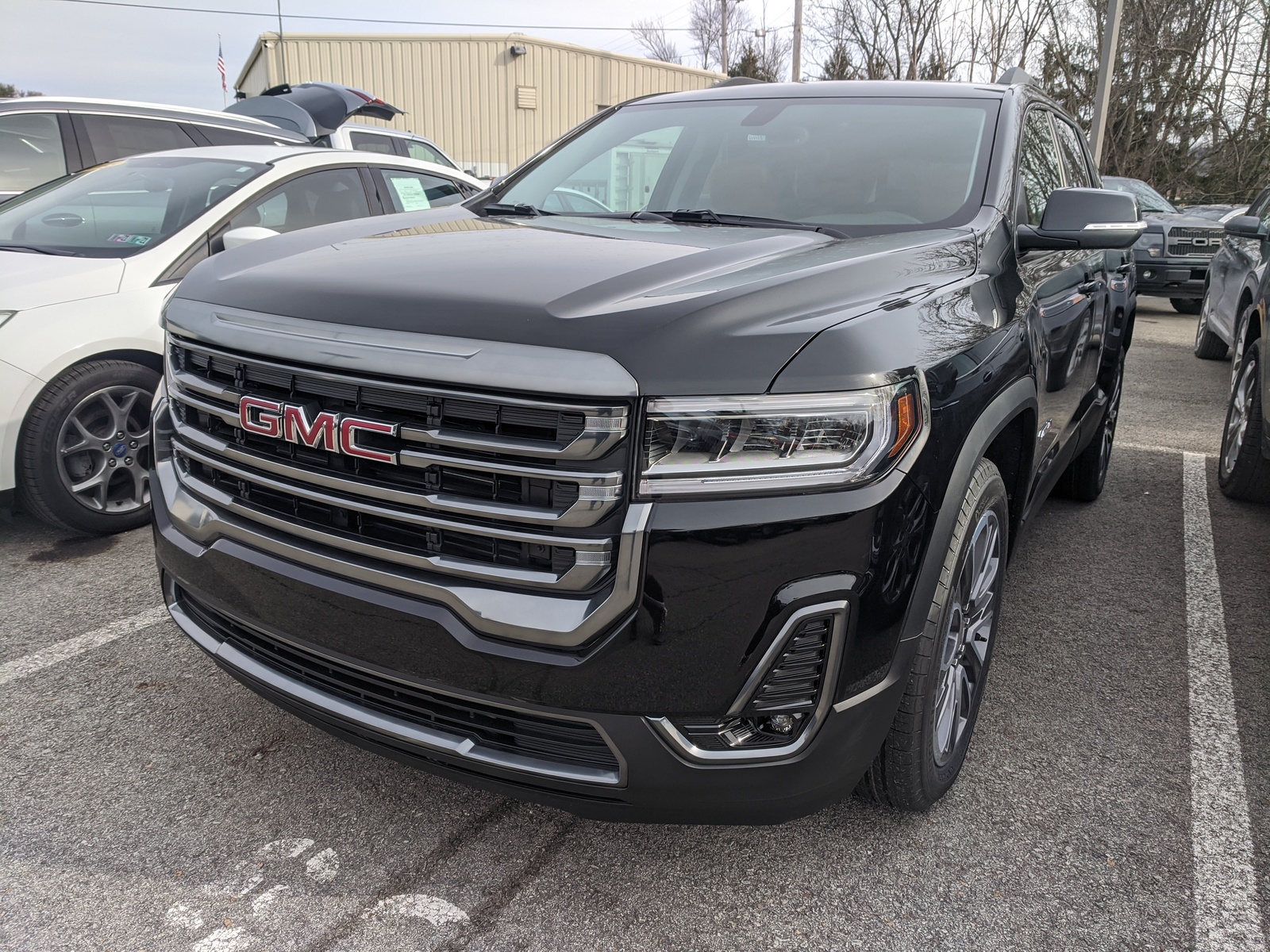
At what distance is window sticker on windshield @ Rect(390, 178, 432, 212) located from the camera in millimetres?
5320

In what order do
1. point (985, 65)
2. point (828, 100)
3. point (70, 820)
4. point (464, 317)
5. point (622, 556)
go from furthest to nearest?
1. point (985, 65)
2. point (828, 100)
3. point (70, 820)
4. point (464, 317)
5. point (622, 556)

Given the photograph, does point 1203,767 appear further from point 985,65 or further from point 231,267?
point 985,65

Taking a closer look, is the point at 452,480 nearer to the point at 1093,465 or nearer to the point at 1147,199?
the point at 1093,465

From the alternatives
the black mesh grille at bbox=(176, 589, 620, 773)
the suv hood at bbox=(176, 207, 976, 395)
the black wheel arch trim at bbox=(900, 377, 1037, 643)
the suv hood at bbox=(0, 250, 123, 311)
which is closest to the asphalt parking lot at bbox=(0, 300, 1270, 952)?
the black mesh grille at bbox=(176, 589, 620, 773)

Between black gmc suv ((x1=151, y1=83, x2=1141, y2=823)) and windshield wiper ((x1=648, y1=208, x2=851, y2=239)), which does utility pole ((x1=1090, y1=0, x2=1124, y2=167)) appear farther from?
black gmc suv ((x1=151, y1=83, x2=1141, y2=823))

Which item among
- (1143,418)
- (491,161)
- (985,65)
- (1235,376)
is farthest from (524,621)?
(985,65)

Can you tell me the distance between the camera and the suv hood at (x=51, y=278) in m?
3.64

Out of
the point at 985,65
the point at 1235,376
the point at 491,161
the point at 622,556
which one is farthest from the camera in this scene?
the point at 985,65

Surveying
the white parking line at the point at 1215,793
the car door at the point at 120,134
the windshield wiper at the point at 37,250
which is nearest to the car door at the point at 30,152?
the car door at the point at 120,134

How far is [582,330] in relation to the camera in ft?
5.40

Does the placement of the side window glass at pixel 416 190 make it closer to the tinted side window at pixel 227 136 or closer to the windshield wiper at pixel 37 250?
the tinted side window at pixel 227 136

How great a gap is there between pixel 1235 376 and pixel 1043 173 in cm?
237

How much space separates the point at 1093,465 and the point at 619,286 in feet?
11.7

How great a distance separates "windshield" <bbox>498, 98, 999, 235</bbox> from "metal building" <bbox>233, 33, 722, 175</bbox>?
2130 cm
